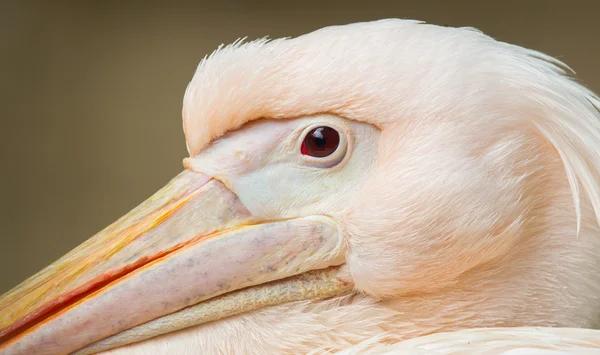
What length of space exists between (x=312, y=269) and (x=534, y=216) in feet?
1.52

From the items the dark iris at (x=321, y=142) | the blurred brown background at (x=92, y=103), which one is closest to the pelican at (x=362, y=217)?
the dark iris at (x=321, y=142)

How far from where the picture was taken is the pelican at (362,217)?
1.45 metres

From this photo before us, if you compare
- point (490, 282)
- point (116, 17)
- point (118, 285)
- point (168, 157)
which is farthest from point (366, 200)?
point (116, 17)

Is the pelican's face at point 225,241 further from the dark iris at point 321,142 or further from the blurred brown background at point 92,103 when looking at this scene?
the blurred brown background at point 92,103

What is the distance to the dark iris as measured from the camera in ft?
5.00

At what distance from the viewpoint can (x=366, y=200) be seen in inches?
58.3

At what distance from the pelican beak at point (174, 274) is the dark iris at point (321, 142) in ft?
0.46

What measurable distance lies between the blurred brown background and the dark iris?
2.46 m

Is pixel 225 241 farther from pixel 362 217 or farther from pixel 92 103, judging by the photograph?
pixel 92 103

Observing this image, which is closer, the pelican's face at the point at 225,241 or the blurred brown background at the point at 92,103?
the pelican's face at the point at 225,241

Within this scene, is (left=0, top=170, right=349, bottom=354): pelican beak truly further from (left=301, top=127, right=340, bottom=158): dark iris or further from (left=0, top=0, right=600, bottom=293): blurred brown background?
(left=0, top=0, right=600, bottom=293): blurred brown background

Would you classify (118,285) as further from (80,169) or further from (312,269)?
(80,169)

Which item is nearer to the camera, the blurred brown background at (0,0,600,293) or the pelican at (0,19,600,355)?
the pelican at (0,19,600,355)

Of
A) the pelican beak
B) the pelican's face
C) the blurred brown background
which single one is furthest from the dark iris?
the blurred brown background
